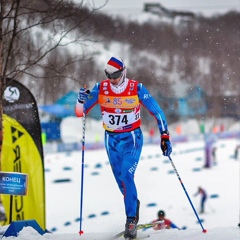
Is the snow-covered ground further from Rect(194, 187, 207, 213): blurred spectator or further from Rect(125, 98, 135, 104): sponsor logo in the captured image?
Rect(125, 98, 135, 104): sponsor logo

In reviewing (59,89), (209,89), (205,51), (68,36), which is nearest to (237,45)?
(205,51)

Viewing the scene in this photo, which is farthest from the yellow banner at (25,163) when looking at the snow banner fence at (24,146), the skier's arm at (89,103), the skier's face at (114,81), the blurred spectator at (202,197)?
the blurred spectator at (202,197)

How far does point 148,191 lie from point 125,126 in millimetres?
17080

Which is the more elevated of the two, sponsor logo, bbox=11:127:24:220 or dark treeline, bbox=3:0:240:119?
dark treeline, bbox=3:0:240:119

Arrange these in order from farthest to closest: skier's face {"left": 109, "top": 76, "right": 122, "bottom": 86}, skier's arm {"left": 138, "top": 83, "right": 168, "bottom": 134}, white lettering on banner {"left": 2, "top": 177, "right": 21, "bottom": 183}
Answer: white lettering on banner {"left": 2, "top": 177, "right": 21, "bottom": 183} → skier's arm {"left": 138, "top": 83, "right": 168, "bottom": 134} → skier's face {"left": 109, "top": 76, "right": 122, "bottom": 86}

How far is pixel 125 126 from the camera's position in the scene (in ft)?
21.5

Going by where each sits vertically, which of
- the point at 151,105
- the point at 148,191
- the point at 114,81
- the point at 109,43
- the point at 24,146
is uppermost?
the point at 109,43

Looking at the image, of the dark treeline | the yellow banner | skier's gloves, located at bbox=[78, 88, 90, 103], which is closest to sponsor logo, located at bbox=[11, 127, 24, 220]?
the yellow banner

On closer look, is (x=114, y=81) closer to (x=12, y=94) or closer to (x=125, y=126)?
(x=125, y=126)

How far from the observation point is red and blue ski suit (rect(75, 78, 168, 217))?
21.3ft

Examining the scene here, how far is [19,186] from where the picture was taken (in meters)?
7.54

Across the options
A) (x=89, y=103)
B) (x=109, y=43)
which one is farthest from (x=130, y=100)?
(x=109, y=43)

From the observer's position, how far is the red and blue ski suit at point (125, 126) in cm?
648

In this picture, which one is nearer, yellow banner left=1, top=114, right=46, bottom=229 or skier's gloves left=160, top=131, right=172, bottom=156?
skier's gloves left=160, top=131, right=172, bottom=156
